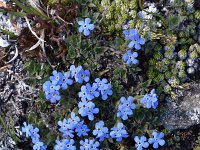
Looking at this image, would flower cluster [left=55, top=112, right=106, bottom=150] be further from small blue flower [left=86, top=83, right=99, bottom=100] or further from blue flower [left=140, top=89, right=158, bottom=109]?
blue flower [left=140, top=89, right=158, bottom=109]

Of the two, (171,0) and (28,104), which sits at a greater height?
(171,0)

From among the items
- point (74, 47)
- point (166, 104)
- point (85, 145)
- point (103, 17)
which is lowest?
point (85, 145)

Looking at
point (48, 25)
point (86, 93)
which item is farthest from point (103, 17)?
point (86, 93)

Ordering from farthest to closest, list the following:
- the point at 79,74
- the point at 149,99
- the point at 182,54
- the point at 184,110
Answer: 1. the point at 184,110
2. the point at 182,54
3. the point at 79,74
4. the point at 149,99

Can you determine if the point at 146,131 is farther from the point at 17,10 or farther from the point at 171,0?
the point at 17,10

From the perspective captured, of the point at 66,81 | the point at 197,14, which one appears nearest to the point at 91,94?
the point at 66,81

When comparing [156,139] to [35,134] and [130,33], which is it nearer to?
[130,33]
